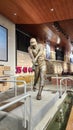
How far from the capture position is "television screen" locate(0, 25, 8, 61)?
8.29 meters

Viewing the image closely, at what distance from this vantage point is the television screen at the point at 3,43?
8289 millimetres

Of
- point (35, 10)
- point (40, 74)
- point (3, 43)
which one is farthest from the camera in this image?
point (3, 43)

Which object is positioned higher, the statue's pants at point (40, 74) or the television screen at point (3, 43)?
the television screen at point (3, 43)

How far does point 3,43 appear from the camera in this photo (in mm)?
8516

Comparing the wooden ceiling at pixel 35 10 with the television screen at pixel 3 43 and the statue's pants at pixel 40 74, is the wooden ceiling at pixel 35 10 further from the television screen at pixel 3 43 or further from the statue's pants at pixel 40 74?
the statue's pants at pixel 40 74

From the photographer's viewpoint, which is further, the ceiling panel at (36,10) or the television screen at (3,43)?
the television screen at (3,43)

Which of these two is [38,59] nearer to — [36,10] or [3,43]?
[36,10]

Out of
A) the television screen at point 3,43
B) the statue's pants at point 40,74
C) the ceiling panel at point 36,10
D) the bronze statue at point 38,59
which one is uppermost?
the ceiling panel at point 36,10

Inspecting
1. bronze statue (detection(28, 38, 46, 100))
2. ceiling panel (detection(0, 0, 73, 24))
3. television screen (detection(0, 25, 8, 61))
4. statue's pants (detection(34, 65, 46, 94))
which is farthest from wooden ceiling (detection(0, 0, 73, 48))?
statue's pants (detection(34, 65, 46, 94))

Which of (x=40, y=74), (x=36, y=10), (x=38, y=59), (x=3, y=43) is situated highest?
(x=36, y=10)

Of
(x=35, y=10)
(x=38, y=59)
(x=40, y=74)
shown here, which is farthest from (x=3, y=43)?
(x=40, y=74)

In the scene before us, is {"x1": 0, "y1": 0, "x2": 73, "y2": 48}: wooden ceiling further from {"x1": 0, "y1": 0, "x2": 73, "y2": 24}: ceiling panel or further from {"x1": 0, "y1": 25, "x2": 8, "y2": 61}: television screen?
{"x1": 0, "y1": 25, "x2": 8, "y2": 61}: television screen

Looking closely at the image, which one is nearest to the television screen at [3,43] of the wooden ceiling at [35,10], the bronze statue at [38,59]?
the wooden ceiling at [35,10]

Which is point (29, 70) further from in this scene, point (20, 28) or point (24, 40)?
point (20, 28)
